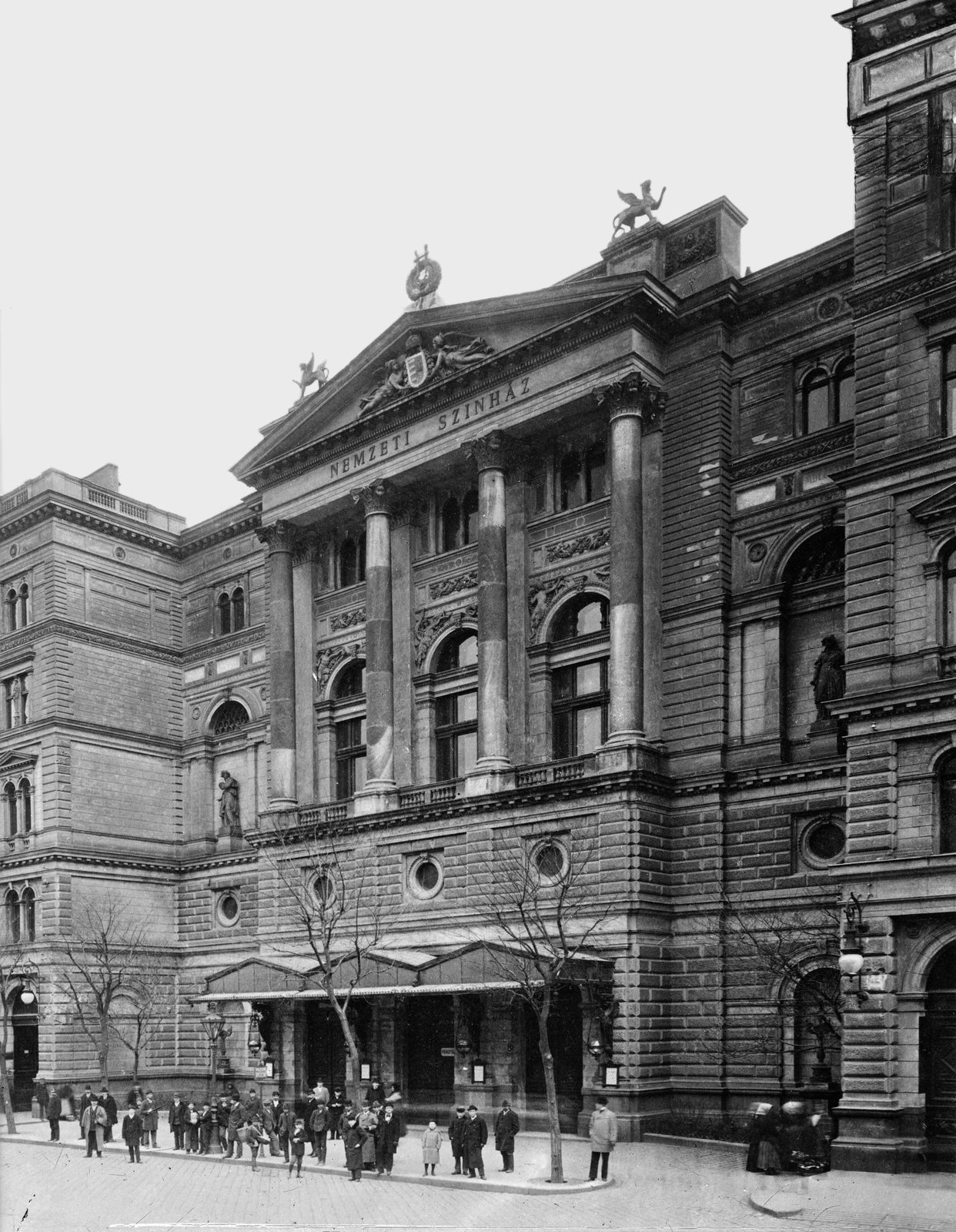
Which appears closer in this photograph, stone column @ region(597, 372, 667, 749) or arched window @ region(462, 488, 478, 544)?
stone column @ region(597, 372, 667, 749)

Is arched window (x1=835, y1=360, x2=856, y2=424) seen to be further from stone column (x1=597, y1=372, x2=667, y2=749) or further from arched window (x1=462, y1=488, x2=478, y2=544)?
arched window (x1=462, y1=488, x2=478, y2=544)

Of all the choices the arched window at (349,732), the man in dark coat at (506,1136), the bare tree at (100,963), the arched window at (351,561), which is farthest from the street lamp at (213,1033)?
the man in dark coat at (506,1136)

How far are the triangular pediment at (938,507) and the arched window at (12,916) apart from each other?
4056cm

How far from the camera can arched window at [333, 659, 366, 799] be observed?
5119 centimetres

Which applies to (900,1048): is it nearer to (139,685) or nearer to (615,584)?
(615,584)

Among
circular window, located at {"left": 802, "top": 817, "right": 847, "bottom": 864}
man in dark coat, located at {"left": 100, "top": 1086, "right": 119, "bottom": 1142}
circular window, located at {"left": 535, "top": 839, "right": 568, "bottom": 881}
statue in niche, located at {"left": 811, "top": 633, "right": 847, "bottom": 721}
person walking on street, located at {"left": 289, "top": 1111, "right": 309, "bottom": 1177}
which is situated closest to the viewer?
person walking on street, located at {"left": 289, "top": 1111, "right": 309, "bottom": 1177}

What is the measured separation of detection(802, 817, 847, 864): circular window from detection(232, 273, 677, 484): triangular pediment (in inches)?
628

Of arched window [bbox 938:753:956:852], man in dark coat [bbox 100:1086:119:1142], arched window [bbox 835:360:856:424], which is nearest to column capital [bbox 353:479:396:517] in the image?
arched window [bbox 835:360:856:424]

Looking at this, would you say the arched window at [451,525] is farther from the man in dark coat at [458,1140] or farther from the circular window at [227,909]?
the man in dark coat at [458,1140]

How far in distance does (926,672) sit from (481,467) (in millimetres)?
19123

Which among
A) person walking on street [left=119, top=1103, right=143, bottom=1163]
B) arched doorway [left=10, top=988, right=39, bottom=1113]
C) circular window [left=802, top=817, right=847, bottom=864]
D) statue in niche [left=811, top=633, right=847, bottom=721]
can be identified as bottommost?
arched doorway [left=10, top=988, right=39, bottom=1113]

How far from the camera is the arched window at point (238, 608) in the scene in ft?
199

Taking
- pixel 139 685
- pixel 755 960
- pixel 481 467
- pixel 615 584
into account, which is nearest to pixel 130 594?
pixel 139 685

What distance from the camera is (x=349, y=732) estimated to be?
51844mm
